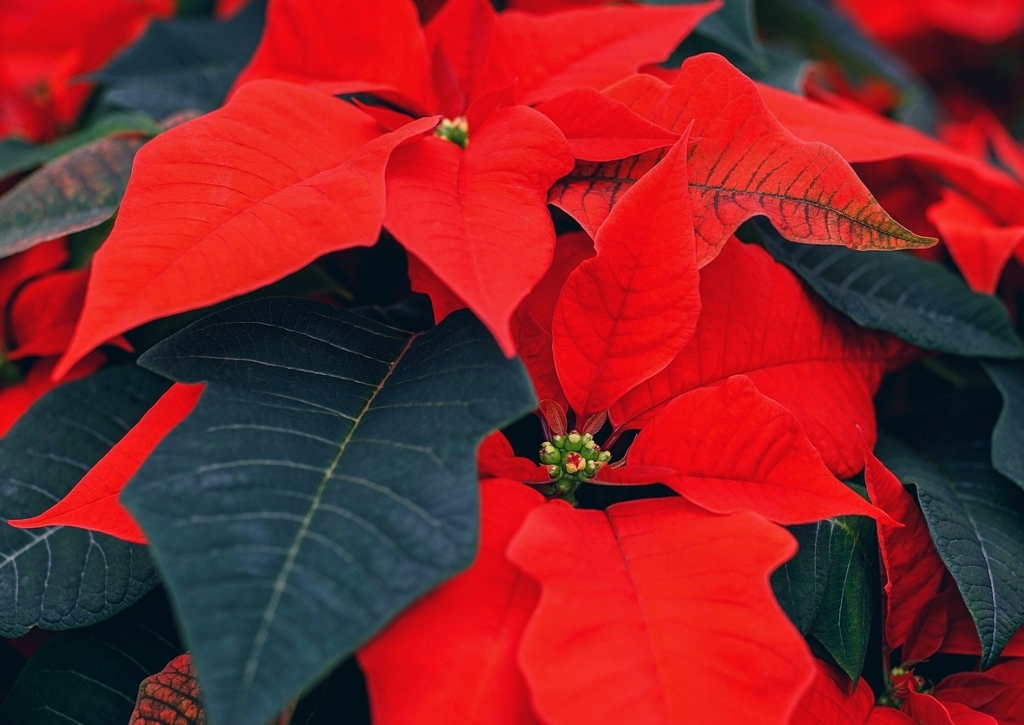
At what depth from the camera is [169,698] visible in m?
0.51

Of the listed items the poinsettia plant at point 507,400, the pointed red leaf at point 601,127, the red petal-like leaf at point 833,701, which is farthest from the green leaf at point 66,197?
the red petal-like leaf at point 833,701

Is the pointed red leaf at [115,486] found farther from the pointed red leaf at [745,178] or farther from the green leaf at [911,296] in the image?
the green leaf at [911,296]

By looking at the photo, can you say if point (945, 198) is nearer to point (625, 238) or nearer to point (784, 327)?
point (784, 327)

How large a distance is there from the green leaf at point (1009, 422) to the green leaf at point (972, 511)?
3 cm

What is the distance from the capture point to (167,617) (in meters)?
0.59

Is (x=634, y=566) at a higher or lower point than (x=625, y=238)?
lower

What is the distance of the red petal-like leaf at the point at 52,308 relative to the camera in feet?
2.23

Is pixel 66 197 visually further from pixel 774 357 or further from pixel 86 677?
pixel 774 357

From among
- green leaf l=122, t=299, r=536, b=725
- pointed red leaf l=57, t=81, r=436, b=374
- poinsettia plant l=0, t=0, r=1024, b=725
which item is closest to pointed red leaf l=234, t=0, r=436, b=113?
poinsettia plant l=0, t=0, r=1024, b=725

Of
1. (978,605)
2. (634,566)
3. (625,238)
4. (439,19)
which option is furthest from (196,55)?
(978,605)

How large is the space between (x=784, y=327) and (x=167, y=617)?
0.45 metres

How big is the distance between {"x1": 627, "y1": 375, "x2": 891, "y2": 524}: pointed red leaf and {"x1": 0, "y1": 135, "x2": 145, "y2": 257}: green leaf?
42 cm

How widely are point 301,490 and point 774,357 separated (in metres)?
0.31

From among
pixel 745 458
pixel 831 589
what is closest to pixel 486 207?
pixel 745 458
